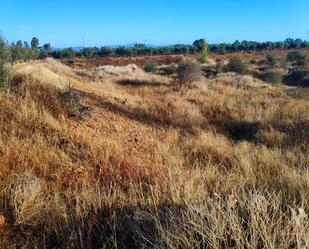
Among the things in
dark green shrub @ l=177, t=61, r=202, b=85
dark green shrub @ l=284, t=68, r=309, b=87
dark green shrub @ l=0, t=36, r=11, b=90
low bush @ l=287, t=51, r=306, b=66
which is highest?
dark green shrub @ l=0, t=36, r=11, b=90

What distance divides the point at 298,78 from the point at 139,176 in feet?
123

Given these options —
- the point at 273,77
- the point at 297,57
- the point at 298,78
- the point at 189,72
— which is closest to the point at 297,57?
the point at 297,57

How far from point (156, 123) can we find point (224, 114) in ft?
11.5

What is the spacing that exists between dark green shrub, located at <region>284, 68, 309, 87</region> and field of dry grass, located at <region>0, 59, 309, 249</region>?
26460 mm

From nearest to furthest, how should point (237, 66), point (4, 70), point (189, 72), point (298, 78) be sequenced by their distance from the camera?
point (4, 70)
point (189, 72)
point (298, 78)
point (237, 66)

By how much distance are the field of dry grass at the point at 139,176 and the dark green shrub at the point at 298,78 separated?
26.5 m

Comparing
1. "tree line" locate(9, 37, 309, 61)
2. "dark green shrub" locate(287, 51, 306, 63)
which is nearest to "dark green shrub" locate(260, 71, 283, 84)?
"dark green shrub" locate(287, 51, 306, 63)

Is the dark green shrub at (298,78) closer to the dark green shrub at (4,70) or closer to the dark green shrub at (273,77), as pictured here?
the dark green shrub at (273,77)

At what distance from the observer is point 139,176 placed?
19.6ft

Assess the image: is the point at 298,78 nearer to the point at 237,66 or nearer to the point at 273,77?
the point at 273,77

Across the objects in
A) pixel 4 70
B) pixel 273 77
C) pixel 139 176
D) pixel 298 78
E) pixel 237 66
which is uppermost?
pixel 4 70

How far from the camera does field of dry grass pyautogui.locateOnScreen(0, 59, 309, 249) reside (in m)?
3.59

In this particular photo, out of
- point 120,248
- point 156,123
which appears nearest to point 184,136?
point 156,123

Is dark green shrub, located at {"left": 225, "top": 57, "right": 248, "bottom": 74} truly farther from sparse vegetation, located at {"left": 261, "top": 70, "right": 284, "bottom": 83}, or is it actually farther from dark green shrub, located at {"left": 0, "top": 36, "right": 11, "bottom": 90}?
dark green shrub, located at {"left": 0, "top": 36, "right": 11, "bottom": 90}
